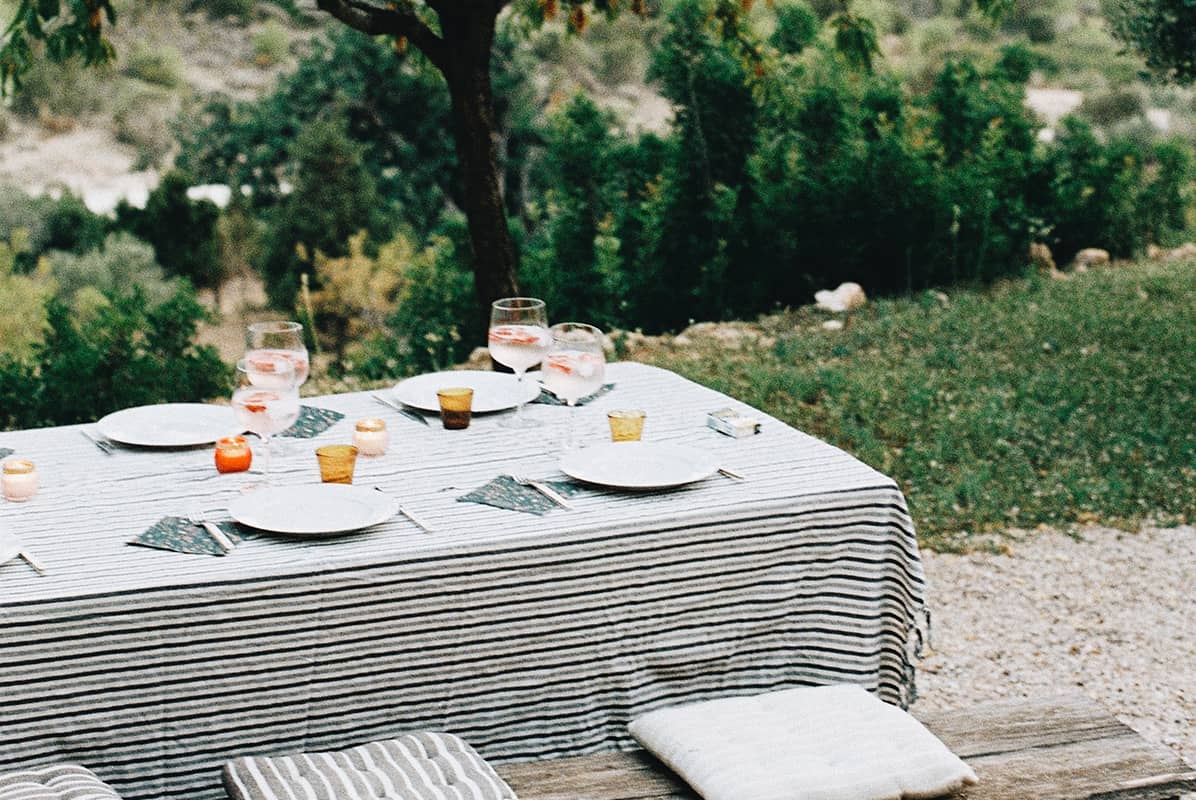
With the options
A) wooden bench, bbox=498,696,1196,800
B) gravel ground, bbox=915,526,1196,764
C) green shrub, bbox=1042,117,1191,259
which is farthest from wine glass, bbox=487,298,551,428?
green shrub, bbox=1042,117,1191,259

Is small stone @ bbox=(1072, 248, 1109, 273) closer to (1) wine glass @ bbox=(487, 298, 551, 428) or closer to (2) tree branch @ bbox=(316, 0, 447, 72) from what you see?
(2) tree branch @ bbox=(316, 0, 447, 72)

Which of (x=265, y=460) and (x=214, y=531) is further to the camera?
(x=265, y=460)

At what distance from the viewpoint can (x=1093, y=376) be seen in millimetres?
6348

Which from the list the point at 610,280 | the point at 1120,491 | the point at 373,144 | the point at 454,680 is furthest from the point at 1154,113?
the point at 454,680

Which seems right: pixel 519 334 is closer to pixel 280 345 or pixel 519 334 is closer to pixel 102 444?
pixel 280 345

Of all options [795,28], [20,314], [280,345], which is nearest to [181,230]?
[20,314]

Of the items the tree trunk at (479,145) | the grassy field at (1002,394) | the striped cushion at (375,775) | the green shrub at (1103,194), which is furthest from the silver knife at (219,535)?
the green shrub at (1103,194)

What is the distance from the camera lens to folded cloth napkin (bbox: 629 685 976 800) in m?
2.05

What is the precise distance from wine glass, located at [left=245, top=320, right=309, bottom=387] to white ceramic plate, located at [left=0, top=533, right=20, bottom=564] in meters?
0.53

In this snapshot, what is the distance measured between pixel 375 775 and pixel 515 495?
21.7 inches

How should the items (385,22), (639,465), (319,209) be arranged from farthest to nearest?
(319,209) < (385,22) < (639,465)

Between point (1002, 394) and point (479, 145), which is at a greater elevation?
point (479, 145)

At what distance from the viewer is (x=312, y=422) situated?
9.22 feet

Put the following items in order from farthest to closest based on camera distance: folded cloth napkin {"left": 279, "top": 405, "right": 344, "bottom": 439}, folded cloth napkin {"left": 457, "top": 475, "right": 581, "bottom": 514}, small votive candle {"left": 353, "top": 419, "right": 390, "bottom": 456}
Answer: folded cloth napkin {"left": 279, "top": 405, "right": 344, "bottom": 439} → small votive candle {"left": 353, "top": 419, "right": 390, "bottom": 456} → folded cloth napkin {"left": 457, "top": 475, "right": 581, "bottom": 514}
